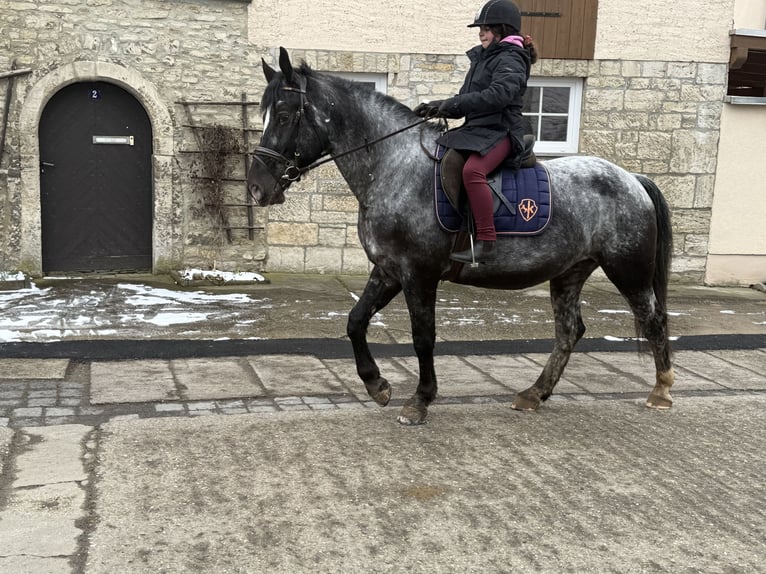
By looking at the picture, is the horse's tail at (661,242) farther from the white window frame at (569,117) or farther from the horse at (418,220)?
the white window frame at (569,117)

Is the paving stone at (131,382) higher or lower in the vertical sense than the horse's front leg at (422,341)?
lower

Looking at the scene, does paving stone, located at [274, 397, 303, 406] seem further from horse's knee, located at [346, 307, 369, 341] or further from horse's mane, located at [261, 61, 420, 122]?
horse's mane, located at [261, 61, 420, 122]

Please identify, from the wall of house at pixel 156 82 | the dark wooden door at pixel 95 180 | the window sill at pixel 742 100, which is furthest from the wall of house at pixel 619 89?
the dark wooden door at pixel 95 180

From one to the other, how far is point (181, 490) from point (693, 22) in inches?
400

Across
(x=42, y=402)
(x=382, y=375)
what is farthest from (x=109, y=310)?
(x=382, y=375)

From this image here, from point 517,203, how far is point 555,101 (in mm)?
7086

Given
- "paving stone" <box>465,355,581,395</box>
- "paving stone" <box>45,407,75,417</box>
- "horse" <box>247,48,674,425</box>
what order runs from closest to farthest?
"horse" <box>247,48,674,425</box>, "paving stone" <box>45,407,75,417</box>, "paving stone" <box>465,355,581,395</box>

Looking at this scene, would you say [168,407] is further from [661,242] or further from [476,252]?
[661,242]

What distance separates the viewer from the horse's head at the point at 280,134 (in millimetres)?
4543

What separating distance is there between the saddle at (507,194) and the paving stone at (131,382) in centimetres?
221

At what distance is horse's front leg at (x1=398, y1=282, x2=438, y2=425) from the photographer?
4715mm

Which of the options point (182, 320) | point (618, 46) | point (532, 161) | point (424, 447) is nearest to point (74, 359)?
point (182, 320)

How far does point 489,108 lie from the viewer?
14.7 ft

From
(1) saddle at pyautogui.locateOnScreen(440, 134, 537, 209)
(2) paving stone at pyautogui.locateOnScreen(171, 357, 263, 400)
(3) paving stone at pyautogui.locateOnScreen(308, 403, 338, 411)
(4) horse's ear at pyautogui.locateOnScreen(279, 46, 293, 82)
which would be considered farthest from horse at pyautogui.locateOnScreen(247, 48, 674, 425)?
(2) paving stone at pyautogui.locateOnScreen(171, 357, 263, 400)
